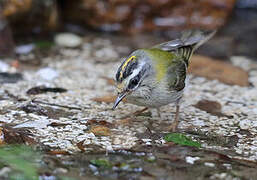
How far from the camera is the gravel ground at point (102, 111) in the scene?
15.3ft

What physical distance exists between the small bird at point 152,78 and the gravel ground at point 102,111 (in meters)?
0.34

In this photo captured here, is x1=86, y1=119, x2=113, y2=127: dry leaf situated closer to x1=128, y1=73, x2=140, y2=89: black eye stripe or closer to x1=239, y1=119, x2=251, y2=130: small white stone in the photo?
x1=128, y1=73, x2=140, y2=89: black eye stripe

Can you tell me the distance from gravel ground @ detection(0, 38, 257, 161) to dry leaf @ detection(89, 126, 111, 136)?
0.03 meters

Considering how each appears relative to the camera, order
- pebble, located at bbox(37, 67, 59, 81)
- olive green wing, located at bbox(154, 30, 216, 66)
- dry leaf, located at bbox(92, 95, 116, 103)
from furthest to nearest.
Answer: pebble, located at bbox(37, 67, 59, 81) < olive green wing, located at bbox(154, 30, 216, 66) < dry leaf, located at bbox(92, 95, 116, 103)

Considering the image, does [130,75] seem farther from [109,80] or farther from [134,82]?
[109,80]

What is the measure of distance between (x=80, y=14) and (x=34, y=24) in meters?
1.11

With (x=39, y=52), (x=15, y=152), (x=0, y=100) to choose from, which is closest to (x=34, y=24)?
(x=39, y=52)

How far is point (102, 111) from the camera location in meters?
5.61

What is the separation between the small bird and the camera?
4828 mm

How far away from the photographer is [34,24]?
853 centimetres

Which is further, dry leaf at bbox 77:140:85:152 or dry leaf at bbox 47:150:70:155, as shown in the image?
dry leaf at bbox 77:140:85:152

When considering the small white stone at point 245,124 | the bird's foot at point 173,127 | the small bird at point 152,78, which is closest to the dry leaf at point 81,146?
the small bird at point 152,78

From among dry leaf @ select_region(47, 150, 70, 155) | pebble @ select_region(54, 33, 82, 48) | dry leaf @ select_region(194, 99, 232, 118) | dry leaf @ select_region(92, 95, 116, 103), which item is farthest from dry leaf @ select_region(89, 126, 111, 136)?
pebble @ select_region(54, 33, 82, 48)

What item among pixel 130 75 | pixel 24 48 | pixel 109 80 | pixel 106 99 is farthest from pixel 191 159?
pixel 24 48
